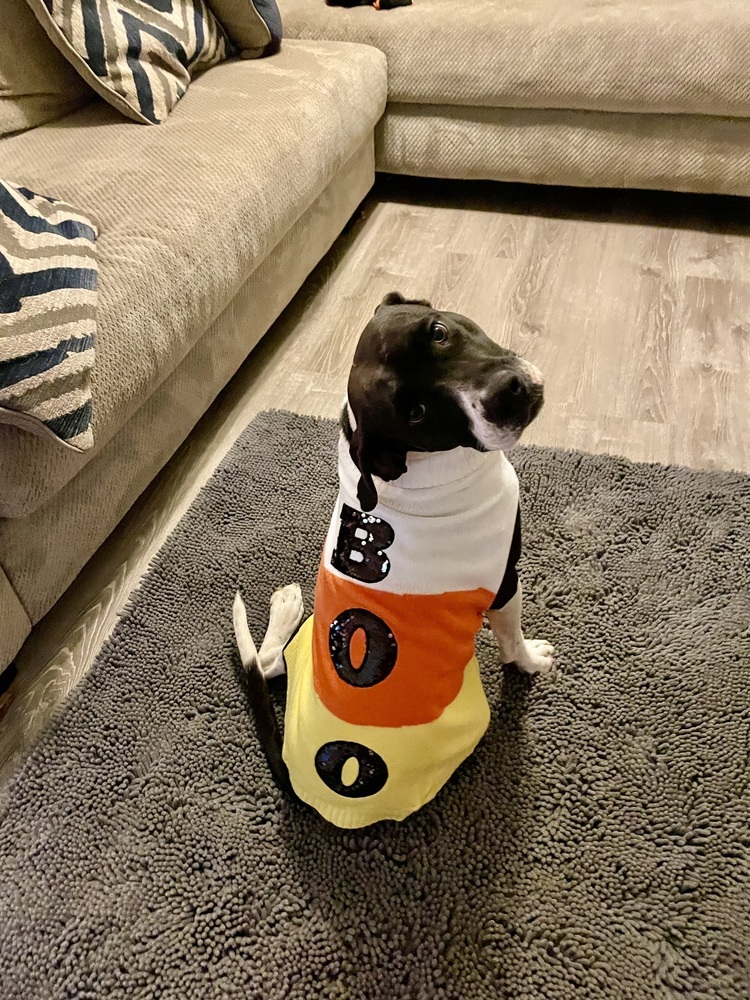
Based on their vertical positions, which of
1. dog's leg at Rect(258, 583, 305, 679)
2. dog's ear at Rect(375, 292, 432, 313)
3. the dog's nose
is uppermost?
dog's ear at Rect(375, 292, 432, 313)

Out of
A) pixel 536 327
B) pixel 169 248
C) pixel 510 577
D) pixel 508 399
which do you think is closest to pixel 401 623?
pixel 510 577

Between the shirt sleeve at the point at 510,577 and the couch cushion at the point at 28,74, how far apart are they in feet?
5.23

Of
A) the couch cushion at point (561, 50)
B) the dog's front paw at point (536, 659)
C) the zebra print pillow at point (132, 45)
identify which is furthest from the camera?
the couch cushion at point (561, 50)

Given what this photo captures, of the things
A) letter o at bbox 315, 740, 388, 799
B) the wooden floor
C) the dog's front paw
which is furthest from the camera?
the wooden floor

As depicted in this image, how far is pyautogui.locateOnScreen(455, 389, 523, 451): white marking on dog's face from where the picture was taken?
851 millimetres

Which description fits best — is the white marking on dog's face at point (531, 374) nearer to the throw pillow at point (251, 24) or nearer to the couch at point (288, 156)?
the couch at point (288, 156)

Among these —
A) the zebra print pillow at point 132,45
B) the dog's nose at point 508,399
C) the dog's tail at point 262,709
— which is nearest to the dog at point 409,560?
the dog's nose at point 508,399

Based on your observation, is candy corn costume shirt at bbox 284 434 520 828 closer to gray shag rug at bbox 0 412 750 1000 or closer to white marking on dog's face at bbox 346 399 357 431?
white marking on dog's face at bbox 346 399 357 431

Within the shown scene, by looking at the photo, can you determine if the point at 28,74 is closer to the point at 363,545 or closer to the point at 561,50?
the point at 561,50

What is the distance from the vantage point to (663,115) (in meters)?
2.22

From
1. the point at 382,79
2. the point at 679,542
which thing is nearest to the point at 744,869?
the point at 679,542

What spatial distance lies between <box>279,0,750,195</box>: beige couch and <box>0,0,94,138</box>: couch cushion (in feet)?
3.04

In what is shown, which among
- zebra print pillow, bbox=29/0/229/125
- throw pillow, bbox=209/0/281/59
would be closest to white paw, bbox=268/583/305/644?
zebra print pillow, bbox=29/0/229/125

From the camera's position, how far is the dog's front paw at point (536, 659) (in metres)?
1.26
